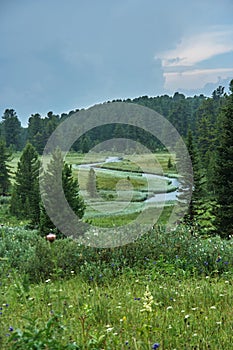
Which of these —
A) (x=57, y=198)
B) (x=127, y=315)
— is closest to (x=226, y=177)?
(x=57, y=198)

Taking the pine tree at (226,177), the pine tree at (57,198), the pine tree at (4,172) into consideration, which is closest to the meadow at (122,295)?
the pine tree at (57,198)

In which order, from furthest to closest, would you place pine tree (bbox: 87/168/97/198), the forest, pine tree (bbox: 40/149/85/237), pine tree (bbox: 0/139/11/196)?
pine tree (bbox: 0/139/11/196), pine tree (bbox: 87/168/97/198), pine tree (bbox: 40/149/85/237), the forest

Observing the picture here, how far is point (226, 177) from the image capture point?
17.0 metres

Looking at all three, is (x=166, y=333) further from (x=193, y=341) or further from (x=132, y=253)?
(x=132, y=253)

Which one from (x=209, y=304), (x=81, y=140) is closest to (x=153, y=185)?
(x=81, y=140)

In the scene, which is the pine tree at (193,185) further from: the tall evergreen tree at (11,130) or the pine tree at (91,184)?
the tall evergreen tree at (11,130)

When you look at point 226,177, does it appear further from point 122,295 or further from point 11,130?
point 11,130

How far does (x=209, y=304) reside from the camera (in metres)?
4.88

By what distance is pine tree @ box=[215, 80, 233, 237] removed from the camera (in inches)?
661

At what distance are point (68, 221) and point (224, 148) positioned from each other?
690 cm

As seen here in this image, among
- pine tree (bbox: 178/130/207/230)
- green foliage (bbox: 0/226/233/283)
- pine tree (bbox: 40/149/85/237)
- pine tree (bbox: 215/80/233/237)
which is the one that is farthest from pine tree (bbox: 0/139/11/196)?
green foliage (bbox: 0/226/233/283)

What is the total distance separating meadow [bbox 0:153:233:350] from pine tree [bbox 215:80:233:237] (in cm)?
869

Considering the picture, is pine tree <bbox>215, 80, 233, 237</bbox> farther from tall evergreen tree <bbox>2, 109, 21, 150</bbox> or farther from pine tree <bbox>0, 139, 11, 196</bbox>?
tall evergreen tree <bbox>2, 109, 21, 150</bbox>

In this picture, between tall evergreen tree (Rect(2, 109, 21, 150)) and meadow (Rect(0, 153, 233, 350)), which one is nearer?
meadow (Rect(0, 153, 233, 350))
